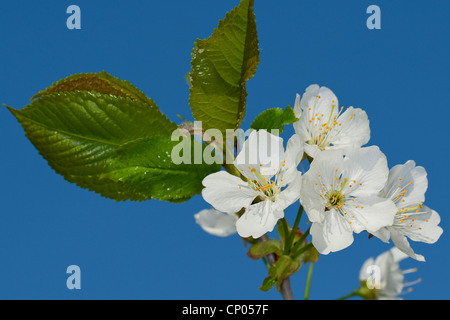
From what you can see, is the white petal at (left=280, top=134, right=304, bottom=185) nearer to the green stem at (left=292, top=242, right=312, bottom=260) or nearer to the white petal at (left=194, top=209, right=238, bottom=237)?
the green stem at (left=292, top=242, right=312, bottom=260)

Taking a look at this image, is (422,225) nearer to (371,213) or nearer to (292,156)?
(371,213)

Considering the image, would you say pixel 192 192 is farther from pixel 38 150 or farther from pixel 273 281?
pixel 38 150

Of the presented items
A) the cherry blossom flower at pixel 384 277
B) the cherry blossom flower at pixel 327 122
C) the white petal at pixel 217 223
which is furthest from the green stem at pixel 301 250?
the cherry blossom flower at pixel 384 277

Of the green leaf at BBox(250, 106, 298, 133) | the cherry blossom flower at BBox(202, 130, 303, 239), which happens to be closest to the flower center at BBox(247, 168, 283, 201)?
the cherry blossom flower at BBox(202, 130, 303, 239)

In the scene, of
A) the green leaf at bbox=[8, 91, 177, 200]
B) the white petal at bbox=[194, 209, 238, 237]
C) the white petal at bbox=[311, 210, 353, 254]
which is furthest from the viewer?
the white petal at bbox=[194, 209, 238, 237]

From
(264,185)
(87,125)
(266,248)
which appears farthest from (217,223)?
(87,125)

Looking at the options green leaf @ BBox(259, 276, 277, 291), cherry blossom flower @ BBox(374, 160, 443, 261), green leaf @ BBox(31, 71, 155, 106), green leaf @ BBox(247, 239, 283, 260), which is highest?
green leaf @ BBox(31, 71, 155, 106)
